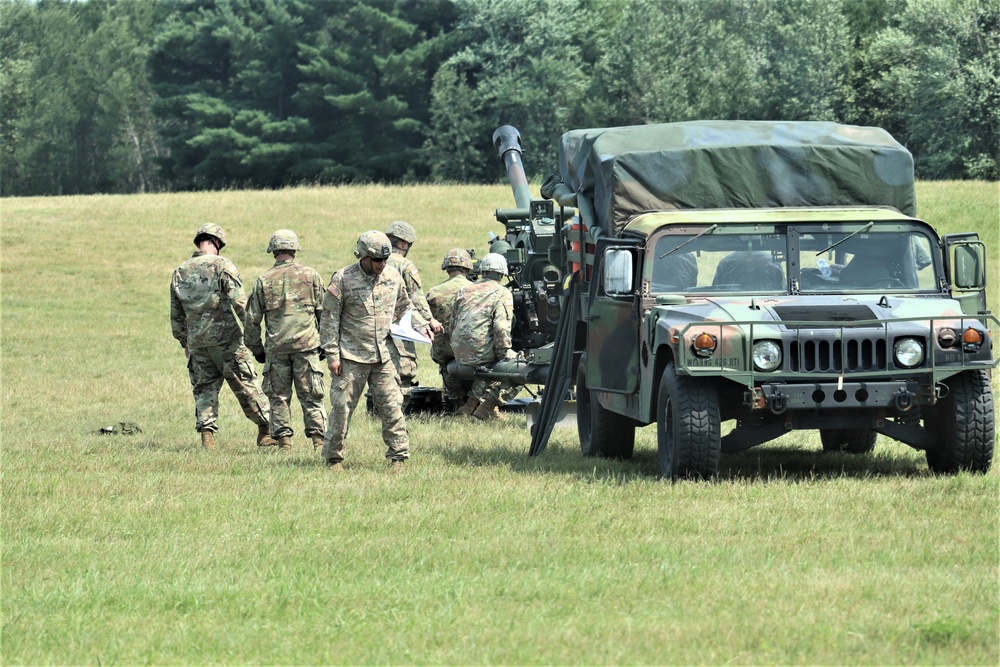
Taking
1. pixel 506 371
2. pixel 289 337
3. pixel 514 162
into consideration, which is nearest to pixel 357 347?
Result: pixel 289 337

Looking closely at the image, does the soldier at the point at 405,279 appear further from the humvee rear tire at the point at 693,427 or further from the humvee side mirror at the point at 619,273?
the humvee rear tire at the point at 693,427

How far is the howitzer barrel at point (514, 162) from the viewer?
19.3m

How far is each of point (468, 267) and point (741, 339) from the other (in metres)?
7.25

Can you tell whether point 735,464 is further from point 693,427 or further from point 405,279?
point 405,279

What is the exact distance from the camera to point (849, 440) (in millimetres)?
12703

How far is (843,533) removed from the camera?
8.32 meters

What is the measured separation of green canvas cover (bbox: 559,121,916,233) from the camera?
11.5 meters

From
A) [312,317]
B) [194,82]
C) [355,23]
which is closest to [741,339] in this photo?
[312,317]

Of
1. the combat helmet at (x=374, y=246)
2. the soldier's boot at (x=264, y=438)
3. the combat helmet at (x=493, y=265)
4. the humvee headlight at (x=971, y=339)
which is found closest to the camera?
the humvee headlight at (x=971, y=339)

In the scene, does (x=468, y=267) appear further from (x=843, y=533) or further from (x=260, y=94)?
(x=260, y=94)

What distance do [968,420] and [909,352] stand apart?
29.0 inches

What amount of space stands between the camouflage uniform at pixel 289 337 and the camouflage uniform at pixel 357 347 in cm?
160

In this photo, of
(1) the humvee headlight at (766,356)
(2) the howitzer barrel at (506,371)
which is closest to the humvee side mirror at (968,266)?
(1) the humvee headlight at (766,356)

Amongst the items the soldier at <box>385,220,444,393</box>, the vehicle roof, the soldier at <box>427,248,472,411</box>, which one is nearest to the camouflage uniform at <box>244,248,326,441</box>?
the soldier at <box>385,220,444,393</box>
